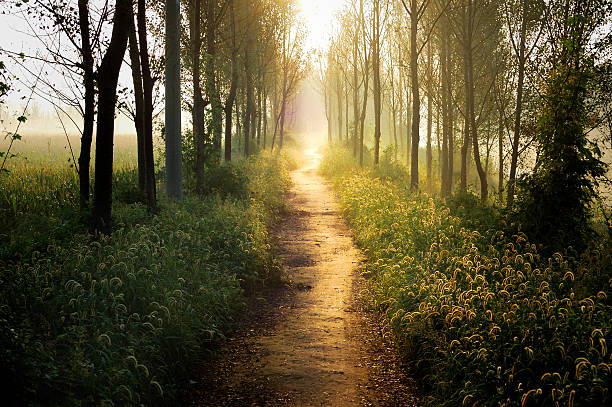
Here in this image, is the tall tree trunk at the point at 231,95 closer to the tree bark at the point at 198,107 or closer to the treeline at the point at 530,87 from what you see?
the tree bark at the point at 198,107

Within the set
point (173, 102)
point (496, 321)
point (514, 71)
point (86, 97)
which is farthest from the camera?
point (514, 71)

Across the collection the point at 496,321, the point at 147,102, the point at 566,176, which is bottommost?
the point at 496,321

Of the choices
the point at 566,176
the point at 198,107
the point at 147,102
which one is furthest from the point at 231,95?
the point at 566,176

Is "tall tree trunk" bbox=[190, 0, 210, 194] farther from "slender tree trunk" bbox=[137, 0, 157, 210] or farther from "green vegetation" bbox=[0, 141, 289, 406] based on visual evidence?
"green vegetation" bbox=[0, 141, 289, 406]

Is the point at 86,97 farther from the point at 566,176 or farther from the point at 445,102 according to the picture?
the point at 445,102

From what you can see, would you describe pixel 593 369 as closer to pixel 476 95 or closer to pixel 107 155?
pixel 107 155

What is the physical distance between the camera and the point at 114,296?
552 centimetres

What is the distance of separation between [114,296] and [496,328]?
13.9 feet

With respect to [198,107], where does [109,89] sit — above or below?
below

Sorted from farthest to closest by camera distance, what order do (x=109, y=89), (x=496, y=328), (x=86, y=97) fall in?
1. (x=86, y=97)
2. (x=109, y=89)
3. (x=496, y=328)

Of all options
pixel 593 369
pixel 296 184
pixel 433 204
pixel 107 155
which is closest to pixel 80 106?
pixel 107 155

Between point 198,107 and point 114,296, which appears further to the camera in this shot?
point 198,107

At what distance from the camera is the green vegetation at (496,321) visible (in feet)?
13.1

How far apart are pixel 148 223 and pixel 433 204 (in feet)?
23.2
